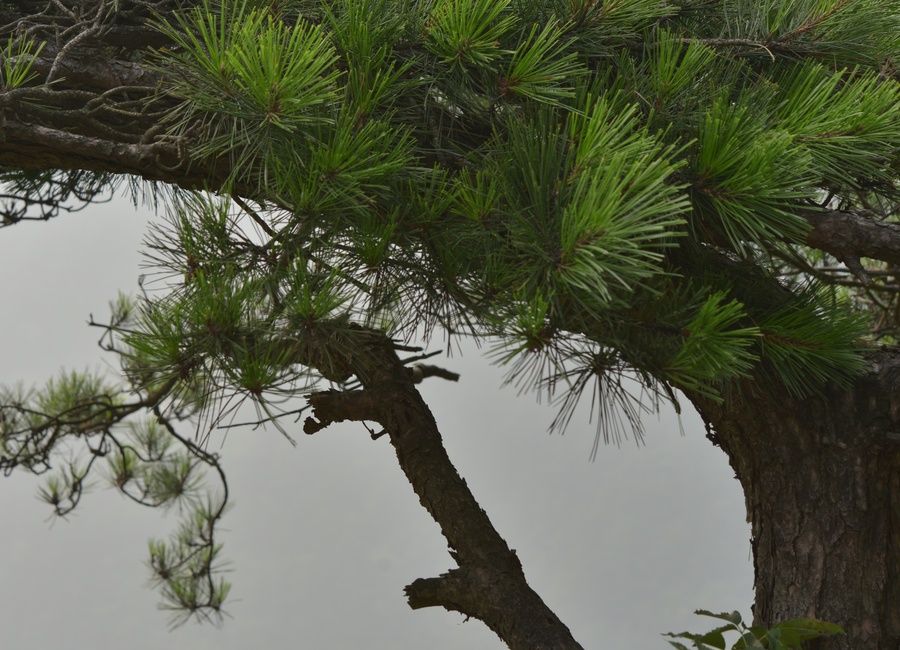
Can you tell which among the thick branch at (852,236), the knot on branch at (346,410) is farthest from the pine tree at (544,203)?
the knot on branch at (346,410)

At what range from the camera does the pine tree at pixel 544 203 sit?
0.80m

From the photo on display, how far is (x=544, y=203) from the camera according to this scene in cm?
78

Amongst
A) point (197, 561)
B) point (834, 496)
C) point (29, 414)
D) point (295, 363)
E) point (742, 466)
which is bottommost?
point (834, 496)

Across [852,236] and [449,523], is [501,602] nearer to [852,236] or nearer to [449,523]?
[449,523]

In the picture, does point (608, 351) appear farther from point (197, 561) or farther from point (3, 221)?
point (197, 561)

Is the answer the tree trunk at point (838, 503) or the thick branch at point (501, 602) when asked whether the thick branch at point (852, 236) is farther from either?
the thick branch at point (501, 602)

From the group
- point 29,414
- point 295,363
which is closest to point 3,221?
point 29,414

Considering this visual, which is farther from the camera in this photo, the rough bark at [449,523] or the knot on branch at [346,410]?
the knot on branch at [346,410]

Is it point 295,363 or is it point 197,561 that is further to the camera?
point 197,561

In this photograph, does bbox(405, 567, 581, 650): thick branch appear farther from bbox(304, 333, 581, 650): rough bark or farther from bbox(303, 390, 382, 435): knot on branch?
bbox(303, 390, 382, 435): knot on branch

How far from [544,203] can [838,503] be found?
652mm

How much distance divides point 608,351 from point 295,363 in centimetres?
31

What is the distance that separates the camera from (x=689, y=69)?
2.96ft

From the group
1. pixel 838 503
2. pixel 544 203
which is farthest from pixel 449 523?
pixel 544 203
